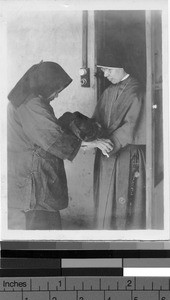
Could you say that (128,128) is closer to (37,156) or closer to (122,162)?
(122,162)

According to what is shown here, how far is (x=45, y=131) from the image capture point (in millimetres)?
1089

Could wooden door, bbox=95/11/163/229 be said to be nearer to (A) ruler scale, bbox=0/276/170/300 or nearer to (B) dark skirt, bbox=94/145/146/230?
(B) dark skirt, bbox=94/145/146/230

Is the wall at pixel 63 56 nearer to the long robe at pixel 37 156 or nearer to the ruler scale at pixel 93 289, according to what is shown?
the long robe at pixel 37 156

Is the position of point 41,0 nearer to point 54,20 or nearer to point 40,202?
point 54,20

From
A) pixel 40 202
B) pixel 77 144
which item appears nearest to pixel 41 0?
pixel 77 144

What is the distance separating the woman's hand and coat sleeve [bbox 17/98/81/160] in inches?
0.6

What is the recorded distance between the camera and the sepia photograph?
3.57ft

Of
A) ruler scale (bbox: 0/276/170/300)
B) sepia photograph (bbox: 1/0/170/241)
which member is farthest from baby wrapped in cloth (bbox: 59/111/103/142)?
ruler scale (bbox: 0/276/170/300)

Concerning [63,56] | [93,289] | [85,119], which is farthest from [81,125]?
[93,289]

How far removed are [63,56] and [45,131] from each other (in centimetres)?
15

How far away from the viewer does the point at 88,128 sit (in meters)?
1.09

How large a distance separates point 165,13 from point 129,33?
79 mm

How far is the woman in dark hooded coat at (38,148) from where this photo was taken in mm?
1090

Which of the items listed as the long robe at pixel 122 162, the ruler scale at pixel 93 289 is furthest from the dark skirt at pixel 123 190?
the ruler scale at pixel 93 289
